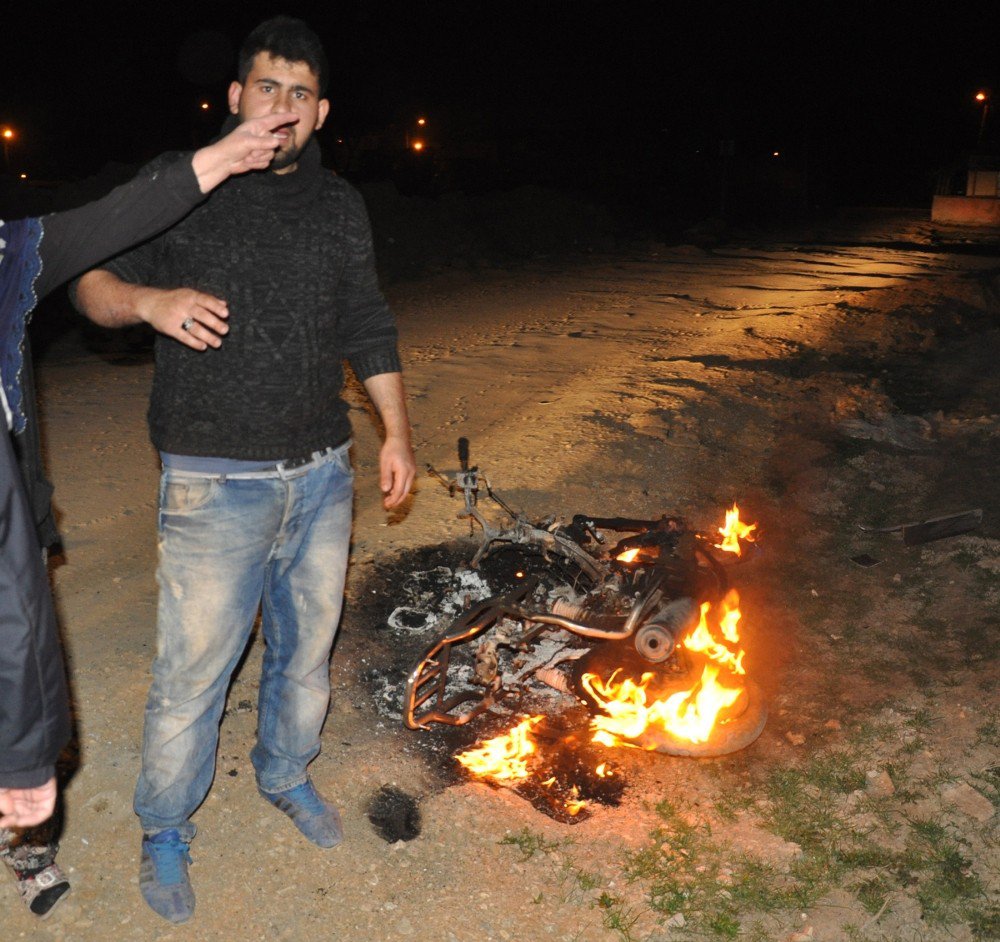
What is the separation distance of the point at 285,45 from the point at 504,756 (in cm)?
291

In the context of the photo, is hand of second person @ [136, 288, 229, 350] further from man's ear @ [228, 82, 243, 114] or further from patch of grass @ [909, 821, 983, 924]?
patch of grass @ [909, 821, 983, 924]

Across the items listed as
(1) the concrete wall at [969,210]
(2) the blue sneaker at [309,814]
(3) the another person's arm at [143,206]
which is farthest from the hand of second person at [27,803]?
(1) the concrete wall at [969,210]

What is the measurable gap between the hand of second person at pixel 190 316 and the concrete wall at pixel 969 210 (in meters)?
32.7

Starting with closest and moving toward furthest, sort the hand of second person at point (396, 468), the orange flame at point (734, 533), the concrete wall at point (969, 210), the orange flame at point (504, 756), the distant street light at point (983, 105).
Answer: the hand of second person at point (396, 468) < the orange flame at point (504, 756) < the orange flame at point (734, 533) < the concrete wall at point (969, 210) < the distant street light at point (983, 105)

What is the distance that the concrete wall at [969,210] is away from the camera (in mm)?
30406

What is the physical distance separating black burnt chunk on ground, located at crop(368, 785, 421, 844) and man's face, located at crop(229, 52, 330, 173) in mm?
2406

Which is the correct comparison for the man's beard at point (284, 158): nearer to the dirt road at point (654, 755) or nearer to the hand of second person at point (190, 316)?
the hand of second person at point (190, 316)

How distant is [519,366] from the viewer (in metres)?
10.2

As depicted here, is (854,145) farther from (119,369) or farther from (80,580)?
(80,580)

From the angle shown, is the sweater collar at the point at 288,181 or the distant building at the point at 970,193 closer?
the sweater collar at the point at 288,181

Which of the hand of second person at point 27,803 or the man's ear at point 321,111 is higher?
the man's ear at point 321,111

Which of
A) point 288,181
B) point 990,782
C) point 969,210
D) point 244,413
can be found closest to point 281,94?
point 288,181

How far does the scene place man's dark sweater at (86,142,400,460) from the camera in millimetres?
2686

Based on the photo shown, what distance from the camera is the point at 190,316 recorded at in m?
2.43
